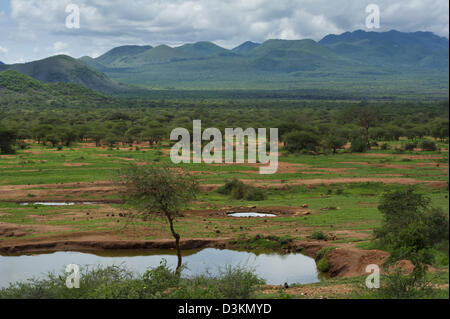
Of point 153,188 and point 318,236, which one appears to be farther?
point 318,236

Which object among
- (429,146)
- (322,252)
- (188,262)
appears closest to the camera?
(322,252)

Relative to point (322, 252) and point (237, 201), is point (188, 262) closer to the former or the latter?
point (322, 252)

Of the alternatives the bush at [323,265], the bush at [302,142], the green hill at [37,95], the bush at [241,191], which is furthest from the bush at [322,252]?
the green hill at [37,95]

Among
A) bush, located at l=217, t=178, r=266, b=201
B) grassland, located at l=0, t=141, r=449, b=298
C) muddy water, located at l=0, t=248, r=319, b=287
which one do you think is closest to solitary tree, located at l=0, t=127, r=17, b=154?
grassland, located at l=0, t=141, r=449, b=298

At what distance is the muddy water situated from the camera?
2256 cm

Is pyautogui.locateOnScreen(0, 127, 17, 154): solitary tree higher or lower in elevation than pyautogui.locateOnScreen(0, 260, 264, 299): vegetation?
higher

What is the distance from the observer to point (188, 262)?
2431 centimetres

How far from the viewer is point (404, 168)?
49125mm

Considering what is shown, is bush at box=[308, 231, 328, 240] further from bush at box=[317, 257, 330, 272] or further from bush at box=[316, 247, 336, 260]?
bush at box=[317, 257, 330, 272]

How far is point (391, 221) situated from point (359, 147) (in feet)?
138

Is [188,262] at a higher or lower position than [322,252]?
lower

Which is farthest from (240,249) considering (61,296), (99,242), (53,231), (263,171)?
(263,171)

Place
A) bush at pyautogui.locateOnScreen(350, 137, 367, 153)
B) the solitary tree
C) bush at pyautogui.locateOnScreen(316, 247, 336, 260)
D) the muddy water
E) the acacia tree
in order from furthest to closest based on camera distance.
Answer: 1. bush at pyautogui.locateOnScreen(350, 137, 367, 153)
2. the solitary tree
3. bush at pyautogui.locateOnScreen(316, 247, 336, 260)
4. the muddy water
5. the acacia tree

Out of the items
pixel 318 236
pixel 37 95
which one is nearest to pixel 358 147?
pixel 318 236
